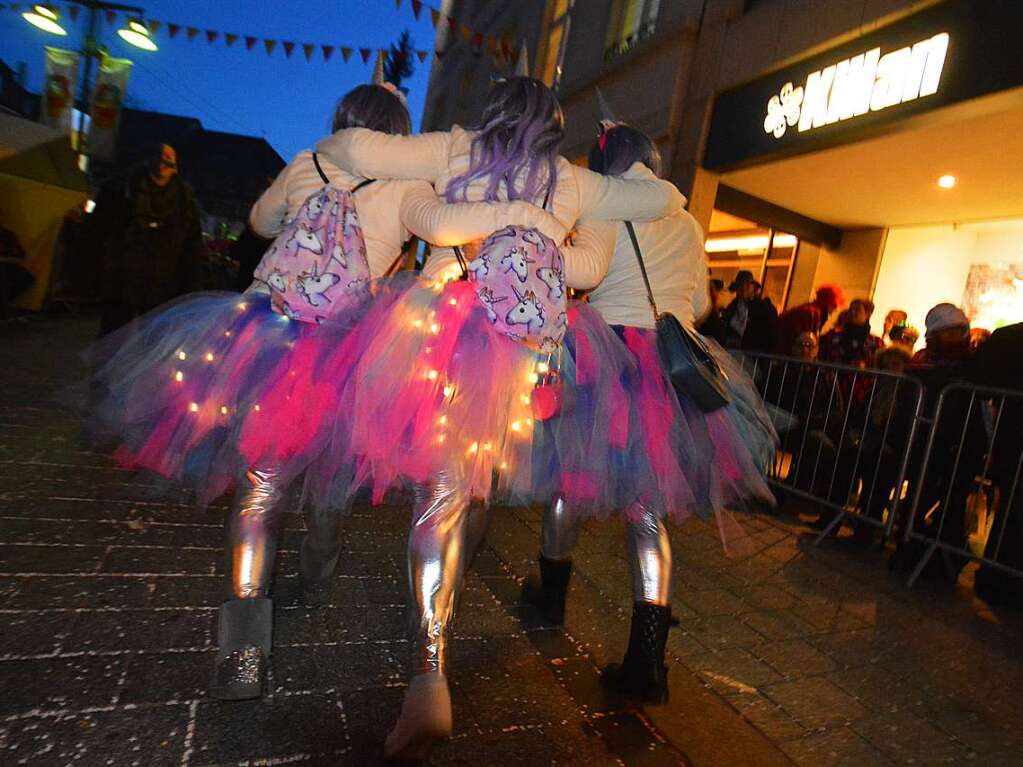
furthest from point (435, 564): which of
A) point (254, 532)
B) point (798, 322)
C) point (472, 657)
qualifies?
point (798, 322)

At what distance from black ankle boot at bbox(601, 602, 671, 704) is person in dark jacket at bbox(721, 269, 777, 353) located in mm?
5535

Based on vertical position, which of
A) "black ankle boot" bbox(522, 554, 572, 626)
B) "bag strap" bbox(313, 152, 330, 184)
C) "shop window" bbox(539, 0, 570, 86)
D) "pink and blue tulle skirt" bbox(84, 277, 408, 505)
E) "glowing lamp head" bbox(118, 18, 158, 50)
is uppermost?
"shop window" bbox(539, 0, 570, 86)

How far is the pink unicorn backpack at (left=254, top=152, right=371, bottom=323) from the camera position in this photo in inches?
78.3

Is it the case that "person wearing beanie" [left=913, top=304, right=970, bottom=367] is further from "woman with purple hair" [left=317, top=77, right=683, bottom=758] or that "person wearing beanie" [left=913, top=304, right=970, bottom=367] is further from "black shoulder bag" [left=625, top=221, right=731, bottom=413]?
"woman with purple hair" [left=317, top=77, right=683, bottom=758]

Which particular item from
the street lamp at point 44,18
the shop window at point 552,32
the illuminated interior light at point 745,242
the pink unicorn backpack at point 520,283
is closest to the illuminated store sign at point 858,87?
the illuminated interior light at point 745,242

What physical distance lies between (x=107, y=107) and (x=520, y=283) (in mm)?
16086

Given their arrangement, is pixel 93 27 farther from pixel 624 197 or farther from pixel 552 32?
pixel 624 197

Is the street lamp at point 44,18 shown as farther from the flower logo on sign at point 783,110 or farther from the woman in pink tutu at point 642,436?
the woman in pink tutu at point 642,436

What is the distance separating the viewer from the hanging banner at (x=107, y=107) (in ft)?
46.3

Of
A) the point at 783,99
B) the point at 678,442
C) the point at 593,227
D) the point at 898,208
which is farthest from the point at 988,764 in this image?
the point at 898,208

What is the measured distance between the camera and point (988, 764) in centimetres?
225

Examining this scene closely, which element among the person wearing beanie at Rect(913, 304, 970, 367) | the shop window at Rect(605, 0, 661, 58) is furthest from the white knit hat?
the shop window at Rect(605, 0, 661, 58)

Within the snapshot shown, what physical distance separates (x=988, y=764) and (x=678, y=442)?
1519mm

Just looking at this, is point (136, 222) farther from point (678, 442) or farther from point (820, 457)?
point (820, 457)
